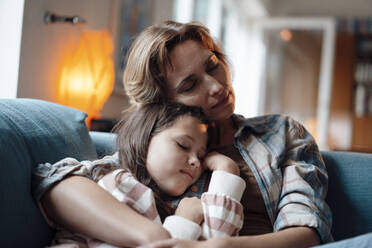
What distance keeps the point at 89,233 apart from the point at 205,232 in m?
0.23

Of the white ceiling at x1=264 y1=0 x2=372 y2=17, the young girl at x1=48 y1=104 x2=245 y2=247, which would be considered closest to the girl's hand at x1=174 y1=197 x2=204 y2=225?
the young girl at x1=48 y1=104 x2=245 y2=247

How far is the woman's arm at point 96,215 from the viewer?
83 centimetres

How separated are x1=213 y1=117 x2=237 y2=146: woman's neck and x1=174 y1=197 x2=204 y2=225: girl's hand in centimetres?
34

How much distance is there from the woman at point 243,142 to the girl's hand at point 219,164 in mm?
108

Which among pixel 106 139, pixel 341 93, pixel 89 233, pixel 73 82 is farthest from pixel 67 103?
pixel 341 93

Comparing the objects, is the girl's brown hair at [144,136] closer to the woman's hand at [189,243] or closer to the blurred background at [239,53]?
the woman's hand at [189,243]

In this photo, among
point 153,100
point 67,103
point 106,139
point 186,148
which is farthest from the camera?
point 67,103

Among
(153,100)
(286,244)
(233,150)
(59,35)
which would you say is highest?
(59,35)

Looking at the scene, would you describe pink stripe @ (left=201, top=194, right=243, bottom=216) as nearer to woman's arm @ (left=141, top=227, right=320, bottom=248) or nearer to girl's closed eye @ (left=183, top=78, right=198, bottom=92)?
woman's arm @ (left=141, top=227, right=320, bottom=248)

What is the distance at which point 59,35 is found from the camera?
2182 millimetres

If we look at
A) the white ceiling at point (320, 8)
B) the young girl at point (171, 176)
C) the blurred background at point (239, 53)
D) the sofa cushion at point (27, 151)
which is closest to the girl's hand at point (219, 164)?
the young girl at point (171, 176)

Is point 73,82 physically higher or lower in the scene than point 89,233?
higher

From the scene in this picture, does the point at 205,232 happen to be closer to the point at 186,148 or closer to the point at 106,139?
the point at 186,148

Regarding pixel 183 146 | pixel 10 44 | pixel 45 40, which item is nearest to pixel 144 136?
pixel 183 146
